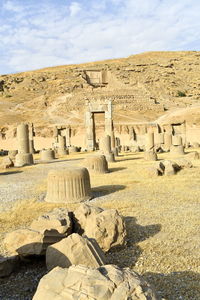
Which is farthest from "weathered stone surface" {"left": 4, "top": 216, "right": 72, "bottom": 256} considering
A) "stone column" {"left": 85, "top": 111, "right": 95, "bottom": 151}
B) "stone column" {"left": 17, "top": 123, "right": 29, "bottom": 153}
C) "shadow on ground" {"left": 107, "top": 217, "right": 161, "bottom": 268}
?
"stone column" {"left": 85, "top": 111, "right": 95, "bottom": 151}

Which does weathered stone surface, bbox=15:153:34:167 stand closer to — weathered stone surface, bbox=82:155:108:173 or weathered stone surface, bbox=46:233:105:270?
weathered stone surface, bbox=82:155:108:173

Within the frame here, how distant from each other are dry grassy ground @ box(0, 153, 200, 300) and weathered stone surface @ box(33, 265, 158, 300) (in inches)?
37.3

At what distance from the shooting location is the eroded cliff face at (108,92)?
40.3m

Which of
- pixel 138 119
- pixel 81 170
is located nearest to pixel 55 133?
pixel 138 119

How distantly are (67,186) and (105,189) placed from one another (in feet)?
5.88

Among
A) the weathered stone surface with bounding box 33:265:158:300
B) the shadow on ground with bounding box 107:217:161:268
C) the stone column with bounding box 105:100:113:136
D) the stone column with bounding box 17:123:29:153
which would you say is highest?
the stone column with bounding box 105:100:113:136

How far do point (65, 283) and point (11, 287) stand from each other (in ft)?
4.42

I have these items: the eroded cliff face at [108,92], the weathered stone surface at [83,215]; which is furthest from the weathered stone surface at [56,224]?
the eroded cliff face at [108,92]

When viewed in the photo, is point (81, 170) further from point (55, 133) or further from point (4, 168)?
point (55, 133)

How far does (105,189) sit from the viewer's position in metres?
9.03

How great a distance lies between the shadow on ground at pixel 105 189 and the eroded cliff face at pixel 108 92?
88.7 feet

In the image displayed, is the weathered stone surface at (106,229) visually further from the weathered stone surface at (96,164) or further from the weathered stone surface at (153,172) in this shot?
the weathered stone surface at (96,164)

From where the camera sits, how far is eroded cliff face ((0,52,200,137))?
132 ft

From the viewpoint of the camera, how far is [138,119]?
39469 millimetres
